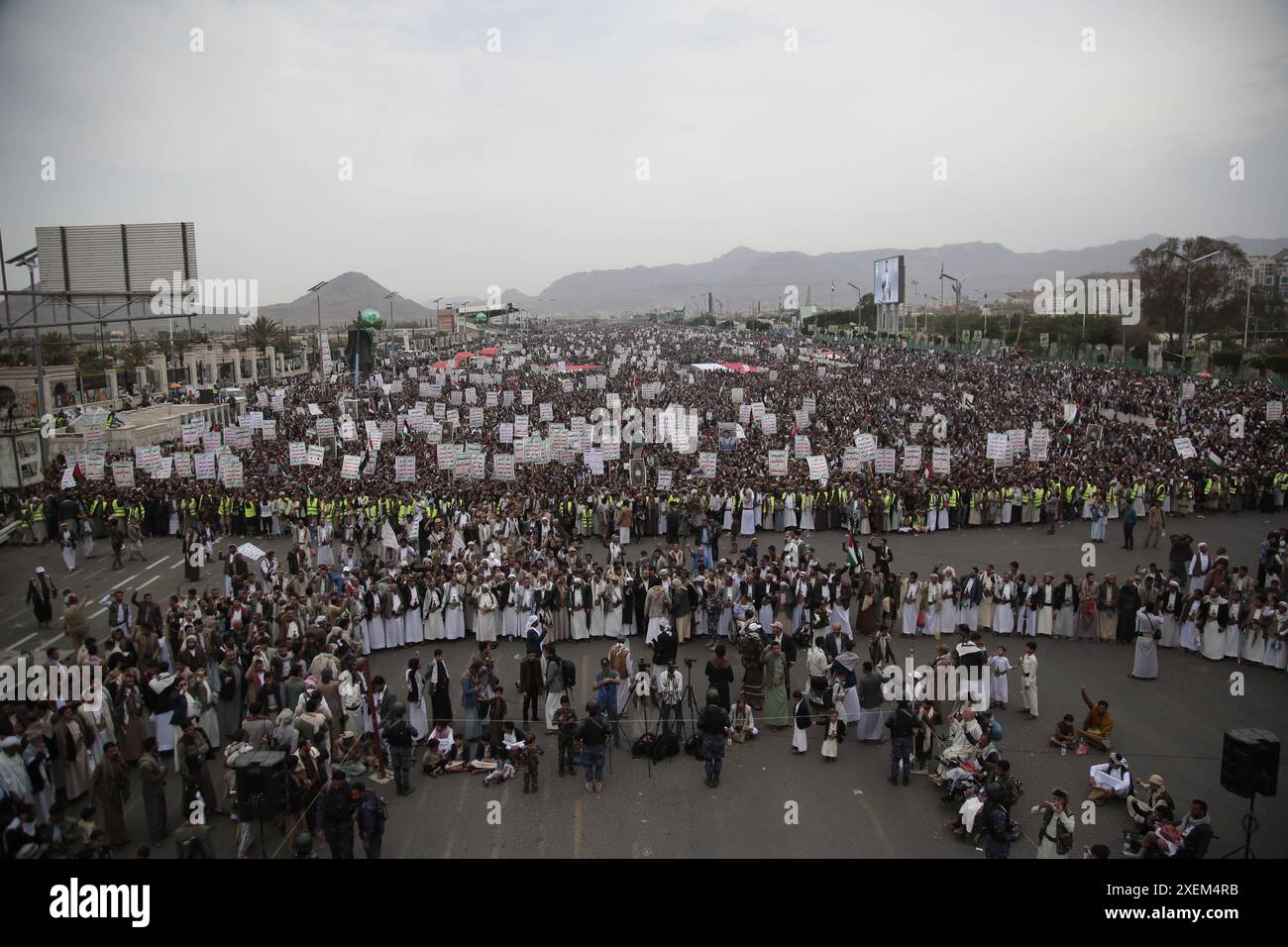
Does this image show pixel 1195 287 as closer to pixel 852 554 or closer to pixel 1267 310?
pixel 1267 310

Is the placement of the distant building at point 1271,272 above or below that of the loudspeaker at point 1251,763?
above

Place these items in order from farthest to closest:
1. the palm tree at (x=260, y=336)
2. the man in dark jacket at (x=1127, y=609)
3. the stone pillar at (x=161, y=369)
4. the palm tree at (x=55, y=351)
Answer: the palm tree at (x=260, y=336) < the stone pillar at (x=161, y=369) < the palm tree at (x=55, y=351) < the man in dark jacket at (x=1127, y=609)

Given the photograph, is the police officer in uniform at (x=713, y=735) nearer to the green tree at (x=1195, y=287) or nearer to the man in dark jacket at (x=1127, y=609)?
the man in dark jacket at (x=1127, y=609)

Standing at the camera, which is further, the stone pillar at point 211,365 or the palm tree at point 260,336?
the palm tree at point 260,336

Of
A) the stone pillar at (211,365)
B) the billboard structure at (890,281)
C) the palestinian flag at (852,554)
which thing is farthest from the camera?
the billboard structure at (890,281)

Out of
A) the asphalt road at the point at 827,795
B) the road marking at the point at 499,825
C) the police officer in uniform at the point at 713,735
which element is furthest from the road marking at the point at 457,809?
the police officer in uniform at the point at 713,735
